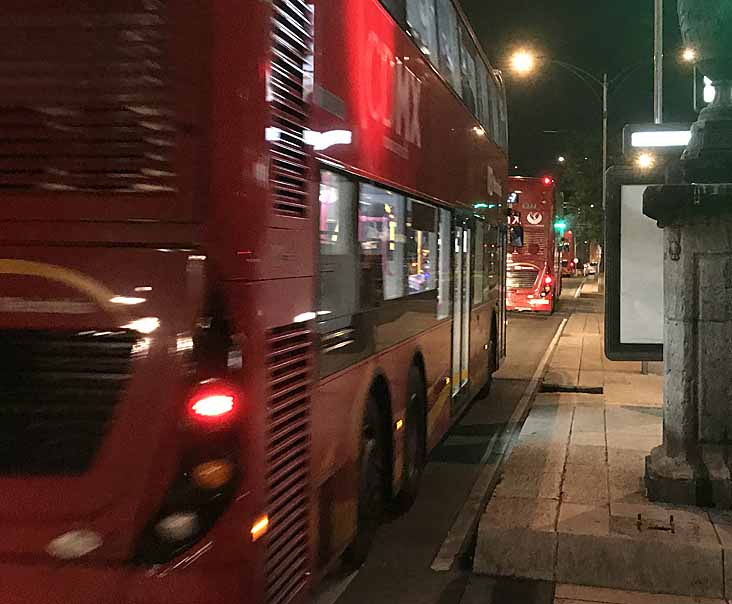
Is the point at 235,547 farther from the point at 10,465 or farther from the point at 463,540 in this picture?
→ the point at 463,540

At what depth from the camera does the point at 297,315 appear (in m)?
4.18

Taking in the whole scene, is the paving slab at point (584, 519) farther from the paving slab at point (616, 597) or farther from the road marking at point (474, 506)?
the road marking at point (474, 506)

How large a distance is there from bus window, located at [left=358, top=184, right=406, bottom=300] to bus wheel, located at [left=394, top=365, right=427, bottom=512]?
3.21 feet

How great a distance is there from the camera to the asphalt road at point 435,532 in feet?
19.1

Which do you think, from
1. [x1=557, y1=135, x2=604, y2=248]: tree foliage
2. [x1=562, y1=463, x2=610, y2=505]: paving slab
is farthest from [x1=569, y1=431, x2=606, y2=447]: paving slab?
[x1=557, y1=135, x2=604, y2=248]: tree foliage

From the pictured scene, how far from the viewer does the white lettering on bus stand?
5.66 metres

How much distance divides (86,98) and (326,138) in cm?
156

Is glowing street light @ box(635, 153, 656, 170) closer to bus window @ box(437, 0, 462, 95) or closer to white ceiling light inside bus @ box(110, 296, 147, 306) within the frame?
bus window @ box(437, 0, 462, 95)

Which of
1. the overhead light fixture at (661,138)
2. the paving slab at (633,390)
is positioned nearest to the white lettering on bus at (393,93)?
the overhead light fixture at (661,138)

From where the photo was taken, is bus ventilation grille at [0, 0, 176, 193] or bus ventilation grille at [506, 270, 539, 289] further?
bus ventilation grille at [506, 270, 539, 289]

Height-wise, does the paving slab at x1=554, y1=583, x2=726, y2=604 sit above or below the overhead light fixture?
below

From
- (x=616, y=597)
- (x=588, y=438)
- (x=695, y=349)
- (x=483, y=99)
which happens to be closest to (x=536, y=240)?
(x=483, y=99)

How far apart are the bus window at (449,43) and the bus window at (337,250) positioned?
3.49 meters

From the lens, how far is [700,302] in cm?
666
